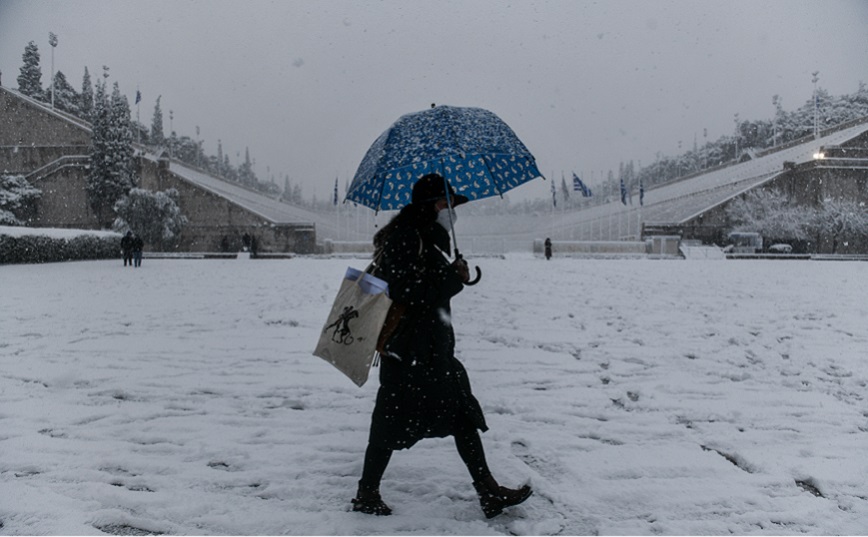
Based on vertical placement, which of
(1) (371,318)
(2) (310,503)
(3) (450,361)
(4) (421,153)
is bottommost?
(2) (310,503)

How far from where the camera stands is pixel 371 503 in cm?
285

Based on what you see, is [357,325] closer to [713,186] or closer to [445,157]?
[445,157]

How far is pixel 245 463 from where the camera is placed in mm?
3484

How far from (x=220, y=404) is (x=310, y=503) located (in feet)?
6.43

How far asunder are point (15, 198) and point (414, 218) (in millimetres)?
38446

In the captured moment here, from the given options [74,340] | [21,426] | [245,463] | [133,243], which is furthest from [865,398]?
[133,243]

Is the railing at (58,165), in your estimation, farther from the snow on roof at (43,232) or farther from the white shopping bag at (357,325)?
the white shopping bag at (357,325)

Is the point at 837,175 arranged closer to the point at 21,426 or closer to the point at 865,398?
the point at 865,398

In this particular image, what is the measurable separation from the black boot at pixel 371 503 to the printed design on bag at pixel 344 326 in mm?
749

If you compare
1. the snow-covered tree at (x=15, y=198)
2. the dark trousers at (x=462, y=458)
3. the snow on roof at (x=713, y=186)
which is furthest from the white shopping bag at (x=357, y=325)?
the snow on roof at (x=713, y=186)

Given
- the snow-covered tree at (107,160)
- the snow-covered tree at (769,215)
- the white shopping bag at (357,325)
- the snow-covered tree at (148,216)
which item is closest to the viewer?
the white shopping bag at (357,325)

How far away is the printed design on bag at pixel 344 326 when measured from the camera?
8.67 feet

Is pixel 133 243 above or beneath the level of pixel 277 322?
above

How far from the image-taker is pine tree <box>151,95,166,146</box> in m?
63.3
